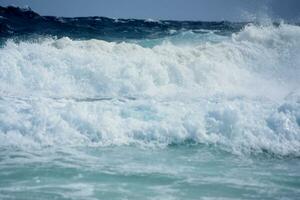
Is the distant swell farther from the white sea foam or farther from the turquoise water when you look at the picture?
the turquoise water

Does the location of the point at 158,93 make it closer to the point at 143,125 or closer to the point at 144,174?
the point at 143,125

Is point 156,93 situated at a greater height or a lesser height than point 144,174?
greater

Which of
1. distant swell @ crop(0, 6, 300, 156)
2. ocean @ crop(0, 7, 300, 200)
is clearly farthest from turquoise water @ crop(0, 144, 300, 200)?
distant swell @ crop(0, 6, 300, 156)

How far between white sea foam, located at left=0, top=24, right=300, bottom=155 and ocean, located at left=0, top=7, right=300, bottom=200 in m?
0.03

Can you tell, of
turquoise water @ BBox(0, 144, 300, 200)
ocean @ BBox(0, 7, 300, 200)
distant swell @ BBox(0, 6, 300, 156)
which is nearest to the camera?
turquoise water @ BBox(0, 144, 300, 200)

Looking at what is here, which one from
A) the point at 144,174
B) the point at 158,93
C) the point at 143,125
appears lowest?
the point at 144,174

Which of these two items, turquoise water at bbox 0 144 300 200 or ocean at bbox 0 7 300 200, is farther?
ocean at bbox 0 7 300 200

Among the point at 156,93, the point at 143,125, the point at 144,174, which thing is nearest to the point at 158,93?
the point at 156,93

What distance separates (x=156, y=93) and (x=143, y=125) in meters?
5.12

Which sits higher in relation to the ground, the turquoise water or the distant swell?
the distant swell

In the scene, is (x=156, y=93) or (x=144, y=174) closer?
(x=144, y=174)

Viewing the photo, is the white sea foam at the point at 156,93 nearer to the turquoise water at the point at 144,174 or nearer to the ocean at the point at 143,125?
the ocean at the point at 143,125

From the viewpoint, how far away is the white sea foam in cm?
765

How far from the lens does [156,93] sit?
13055 mm
